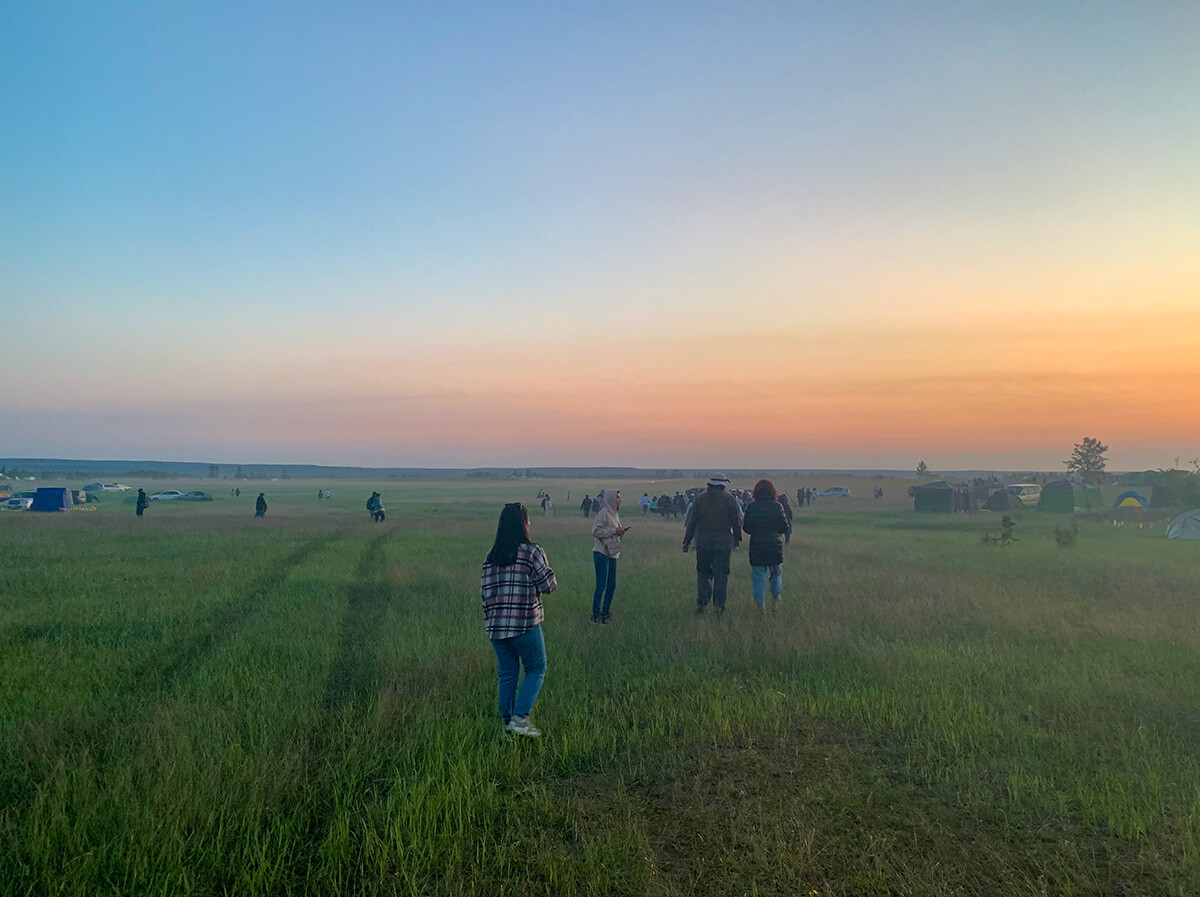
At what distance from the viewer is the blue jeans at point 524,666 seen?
6551mm

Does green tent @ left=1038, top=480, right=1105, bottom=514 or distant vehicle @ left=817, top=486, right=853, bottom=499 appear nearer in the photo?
green tent @ left=1038, top=480, right=1105, bottom=514

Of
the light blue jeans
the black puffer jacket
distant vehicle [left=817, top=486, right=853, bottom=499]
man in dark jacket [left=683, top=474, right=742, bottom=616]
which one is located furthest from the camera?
distant vehicle [left=817, top=486, right=853, bottom=499]

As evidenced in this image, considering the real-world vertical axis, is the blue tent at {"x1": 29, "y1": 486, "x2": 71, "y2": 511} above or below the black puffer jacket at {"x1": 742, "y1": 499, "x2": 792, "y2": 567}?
below

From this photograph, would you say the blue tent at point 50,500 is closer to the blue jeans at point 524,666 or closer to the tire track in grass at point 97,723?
the tire track in grass at point 97,723

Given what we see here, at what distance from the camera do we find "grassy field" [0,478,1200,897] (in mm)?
4500

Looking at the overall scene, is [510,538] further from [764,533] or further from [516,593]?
[764,533]

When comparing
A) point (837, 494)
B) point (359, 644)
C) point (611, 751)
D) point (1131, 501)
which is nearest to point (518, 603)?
point (611, 751)

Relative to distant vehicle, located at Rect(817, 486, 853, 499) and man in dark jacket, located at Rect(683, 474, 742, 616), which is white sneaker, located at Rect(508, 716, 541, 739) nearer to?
man in dark jacket, located at Rect(683, 474, 742, 616)

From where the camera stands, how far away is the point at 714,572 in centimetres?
1206

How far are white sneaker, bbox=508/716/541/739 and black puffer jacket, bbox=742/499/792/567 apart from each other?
6191 millimetres

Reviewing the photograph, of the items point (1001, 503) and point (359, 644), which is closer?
point (359, 644)

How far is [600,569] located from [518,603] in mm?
5339

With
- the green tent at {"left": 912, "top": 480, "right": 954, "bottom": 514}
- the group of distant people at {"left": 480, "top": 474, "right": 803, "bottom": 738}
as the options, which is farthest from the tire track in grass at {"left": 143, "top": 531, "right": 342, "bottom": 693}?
the green tent at {"left": 912, "top": 480, "right": 954, "bottom": 514}

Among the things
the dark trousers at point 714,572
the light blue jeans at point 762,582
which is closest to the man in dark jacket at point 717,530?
the dark trousers at point 714,572
